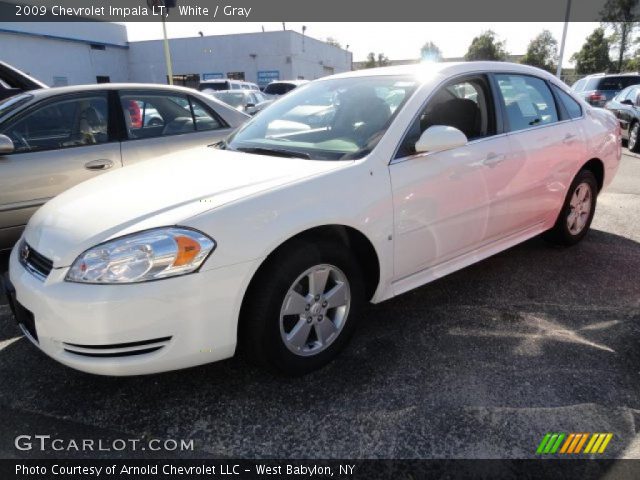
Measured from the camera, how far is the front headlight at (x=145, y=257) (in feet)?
6.46

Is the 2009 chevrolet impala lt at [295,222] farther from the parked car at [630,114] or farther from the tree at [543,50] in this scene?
the tree at [543,50]

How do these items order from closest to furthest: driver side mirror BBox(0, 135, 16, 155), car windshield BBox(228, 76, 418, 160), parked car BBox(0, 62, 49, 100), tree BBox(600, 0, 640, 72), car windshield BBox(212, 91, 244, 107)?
car windshield BBox(228, 76, 418, 160) → driver side mirror BBox(0, 135, 16, 155) → parked car BBox(0, 62, 49, 100) → car windshield BBox(212, 91, 244, 107) → tree BBox(600, 0, 640, 72)

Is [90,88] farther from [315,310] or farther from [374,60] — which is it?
[374,60]

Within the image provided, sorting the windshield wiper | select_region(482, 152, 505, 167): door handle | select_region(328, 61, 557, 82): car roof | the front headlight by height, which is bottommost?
the front headlight

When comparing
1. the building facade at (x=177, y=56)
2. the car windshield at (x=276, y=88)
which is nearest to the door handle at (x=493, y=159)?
the car windshield at (x=276, y=88)

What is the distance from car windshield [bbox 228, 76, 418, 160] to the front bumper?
3.22ft

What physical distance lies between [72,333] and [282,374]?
38.2 inches

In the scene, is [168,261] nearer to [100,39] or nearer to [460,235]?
[460,235]

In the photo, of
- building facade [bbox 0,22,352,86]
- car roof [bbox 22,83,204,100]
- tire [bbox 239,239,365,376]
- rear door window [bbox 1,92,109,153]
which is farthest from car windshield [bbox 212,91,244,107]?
building facade [bbox 0,22,352,86]

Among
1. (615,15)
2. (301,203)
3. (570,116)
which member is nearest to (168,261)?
(301,203)

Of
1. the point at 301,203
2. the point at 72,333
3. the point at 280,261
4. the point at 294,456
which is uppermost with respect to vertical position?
the point at 301,203

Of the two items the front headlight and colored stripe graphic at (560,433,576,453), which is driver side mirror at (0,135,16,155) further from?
colored stripe graphic at (560,433,576,453)

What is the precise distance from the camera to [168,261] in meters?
1.98

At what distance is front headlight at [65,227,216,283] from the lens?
6.46 feet
